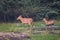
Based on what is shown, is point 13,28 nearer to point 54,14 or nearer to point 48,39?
point 48,39

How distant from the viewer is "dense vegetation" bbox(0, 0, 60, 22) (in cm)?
938

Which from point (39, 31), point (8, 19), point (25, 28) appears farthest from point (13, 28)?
point (8, 19)

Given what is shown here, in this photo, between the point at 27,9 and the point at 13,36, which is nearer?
the point at 13,36

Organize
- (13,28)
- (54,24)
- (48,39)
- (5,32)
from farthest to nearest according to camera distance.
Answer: (54,24)
(13,28)
(5,32)
(48,39)

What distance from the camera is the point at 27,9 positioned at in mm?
9422

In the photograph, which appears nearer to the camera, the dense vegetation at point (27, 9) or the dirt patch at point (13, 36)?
the dirt patch at point (13, 36)

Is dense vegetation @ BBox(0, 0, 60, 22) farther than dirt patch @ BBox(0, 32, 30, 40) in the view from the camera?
Yes

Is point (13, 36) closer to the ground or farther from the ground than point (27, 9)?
closer to the ground

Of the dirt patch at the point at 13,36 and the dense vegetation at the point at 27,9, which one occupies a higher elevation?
the dense vegetation at the point at 27,9

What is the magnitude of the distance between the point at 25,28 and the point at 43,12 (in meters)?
1.89

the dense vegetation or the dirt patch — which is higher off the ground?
the dense vegetation

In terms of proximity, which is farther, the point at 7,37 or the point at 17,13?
the point at 17,13

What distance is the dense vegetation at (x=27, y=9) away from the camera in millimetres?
9375

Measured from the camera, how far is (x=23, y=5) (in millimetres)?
9602
